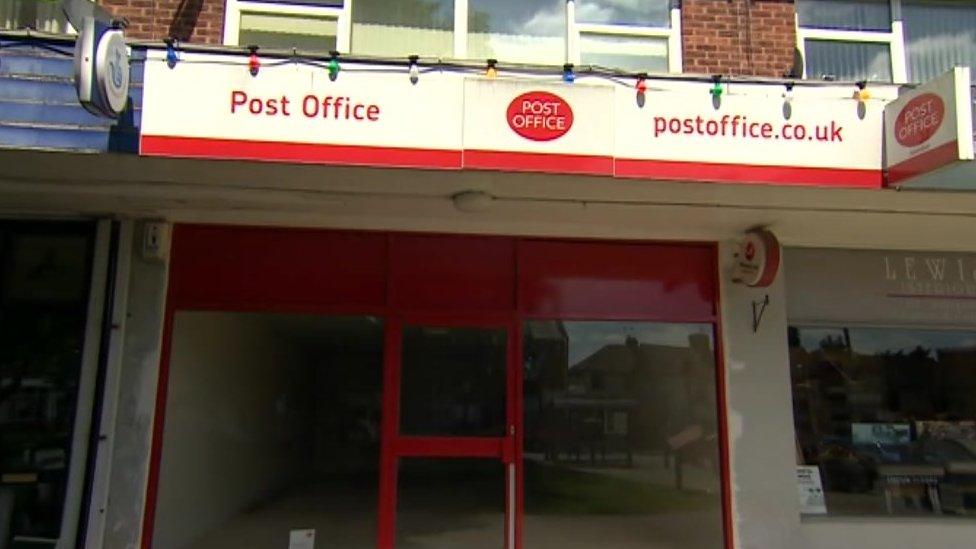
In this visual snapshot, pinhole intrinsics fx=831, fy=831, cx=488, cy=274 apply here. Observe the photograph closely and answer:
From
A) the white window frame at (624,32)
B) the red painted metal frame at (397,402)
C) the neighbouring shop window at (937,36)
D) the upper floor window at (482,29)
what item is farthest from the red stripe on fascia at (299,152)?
the neighbouring shop window at (937,36)

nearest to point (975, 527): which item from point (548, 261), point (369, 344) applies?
point (548, 261)

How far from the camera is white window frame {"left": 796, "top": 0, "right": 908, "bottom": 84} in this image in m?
7.57

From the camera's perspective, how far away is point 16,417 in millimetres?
6547

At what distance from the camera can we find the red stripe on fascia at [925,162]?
5234 mm

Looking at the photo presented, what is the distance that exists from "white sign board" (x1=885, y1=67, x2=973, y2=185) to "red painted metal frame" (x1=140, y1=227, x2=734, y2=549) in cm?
219

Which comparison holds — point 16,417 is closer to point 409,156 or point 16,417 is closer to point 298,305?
point 298,305

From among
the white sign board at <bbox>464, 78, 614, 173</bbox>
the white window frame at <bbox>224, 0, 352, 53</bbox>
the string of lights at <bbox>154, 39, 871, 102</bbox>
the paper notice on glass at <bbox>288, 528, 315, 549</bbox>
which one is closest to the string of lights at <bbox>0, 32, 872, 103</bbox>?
the string of lights at <bbox>154, 39, 871, 102</bbox>

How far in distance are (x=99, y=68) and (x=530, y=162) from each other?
2642 millimetres

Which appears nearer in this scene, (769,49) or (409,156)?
(409,156)

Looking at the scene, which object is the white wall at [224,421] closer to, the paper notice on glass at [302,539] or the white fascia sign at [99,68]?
the paper notice on glass at [302,539]

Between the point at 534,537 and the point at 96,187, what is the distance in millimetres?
4357

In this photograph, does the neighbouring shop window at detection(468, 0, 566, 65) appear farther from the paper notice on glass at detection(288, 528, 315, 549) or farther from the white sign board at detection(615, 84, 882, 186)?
the paper notice on glass at detection(288, 528, 315, 549)

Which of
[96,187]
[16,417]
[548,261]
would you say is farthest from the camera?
[548,261]

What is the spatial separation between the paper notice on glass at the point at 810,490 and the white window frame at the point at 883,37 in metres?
3.53
